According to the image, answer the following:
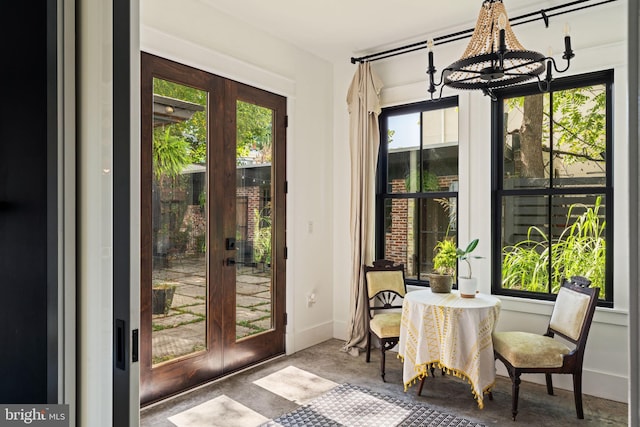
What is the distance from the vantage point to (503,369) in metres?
3.55

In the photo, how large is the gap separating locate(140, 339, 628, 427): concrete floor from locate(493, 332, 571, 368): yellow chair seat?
1.18ft

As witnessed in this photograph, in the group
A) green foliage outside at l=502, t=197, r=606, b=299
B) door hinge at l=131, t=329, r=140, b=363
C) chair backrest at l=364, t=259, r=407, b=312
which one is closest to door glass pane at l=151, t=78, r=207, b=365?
chair backrest at l=364, t=259, r=407, b=312

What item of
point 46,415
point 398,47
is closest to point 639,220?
point 46,415

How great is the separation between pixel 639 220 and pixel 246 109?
3.38m

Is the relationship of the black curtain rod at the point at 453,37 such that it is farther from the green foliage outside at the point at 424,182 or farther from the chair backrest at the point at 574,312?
the chair backrest at the point at 574,312

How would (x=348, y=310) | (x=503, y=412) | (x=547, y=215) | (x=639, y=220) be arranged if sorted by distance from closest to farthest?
1. (x=639, y=220)
2. (x=503, y=412)
3. (x=547, y=215)
4. (x=348, y=310)

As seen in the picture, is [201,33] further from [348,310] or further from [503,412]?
[503,412]

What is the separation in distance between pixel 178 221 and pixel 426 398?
2169mm

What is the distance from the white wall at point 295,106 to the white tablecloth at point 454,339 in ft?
4.36

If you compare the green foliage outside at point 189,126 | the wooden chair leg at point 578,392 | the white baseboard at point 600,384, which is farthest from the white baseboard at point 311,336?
the wooden chair leg at point 578,392

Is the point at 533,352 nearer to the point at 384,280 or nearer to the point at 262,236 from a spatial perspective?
the point at 384,280

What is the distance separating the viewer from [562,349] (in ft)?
9.27

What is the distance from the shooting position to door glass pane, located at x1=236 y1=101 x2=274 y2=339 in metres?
3.61

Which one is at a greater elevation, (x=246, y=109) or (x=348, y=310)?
(x=246, y=109)
